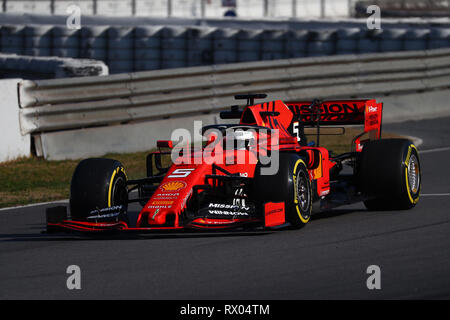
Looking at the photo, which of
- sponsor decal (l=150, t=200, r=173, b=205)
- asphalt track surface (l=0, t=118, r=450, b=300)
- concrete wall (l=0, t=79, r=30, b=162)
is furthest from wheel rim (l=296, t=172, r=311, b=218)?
concrete wall (l=0, t=79, r=30, b=162)

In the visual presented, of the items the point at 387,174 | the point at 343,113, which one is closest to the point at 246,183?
the point at 387,174

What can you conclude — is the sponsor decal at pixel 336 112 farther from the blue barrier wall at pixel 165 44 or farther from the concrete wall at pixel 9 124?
the blue barrier wall at pixel 165 44

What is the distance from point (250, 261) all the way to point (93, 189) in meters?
2.17

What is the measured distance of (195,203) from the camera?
8492 millimetres

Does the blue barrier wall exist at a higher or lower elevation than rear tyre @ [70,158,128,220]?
higher

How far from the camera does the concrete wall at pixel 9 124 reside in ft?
43.8

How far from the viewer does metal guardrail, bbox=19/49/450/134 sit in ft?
45.6

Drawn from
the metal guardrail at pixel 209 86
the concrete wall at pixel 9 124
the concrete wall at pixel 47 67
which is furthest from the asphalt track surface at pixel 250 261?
the concrete wall at pixel 47 67

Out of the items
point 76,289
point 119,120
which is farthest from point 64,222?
point 119,120

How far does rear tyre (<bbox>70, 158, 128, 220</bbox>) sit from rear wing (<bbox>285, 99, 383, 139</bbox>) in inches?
105

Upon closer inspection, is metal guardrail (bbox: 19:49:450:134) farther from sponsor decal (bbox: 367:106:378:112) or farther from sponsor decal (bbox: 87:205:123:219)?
sponsor decal (bbox: 87:205:123:219)

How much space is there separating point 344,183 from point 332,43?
11.4m

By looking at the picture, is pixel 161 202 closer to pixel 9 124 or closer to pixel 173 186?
pixel 173 186
